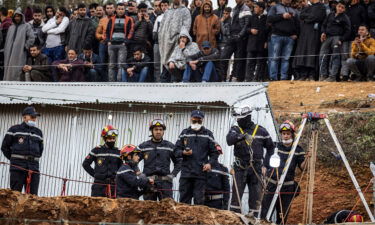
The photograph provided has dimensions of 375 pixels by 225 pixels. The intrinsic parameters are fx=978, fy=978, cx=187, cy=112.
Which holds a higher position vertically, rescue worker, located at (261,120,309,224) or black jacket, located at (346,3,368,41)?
black jacket, located at (346,3,368,41)

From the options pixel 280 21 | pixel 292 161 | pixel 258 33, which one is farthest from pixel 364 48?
pixel 292 161

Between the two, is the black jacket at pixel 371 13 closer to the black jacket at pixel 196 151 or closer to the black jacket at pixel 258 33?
the black jacket at pixel 258 33

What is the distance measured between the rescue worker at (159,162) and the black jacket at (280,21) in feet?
25.5

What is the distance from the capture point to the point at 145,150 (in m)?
19.6

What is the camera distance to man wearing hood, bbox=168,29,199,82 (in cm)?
2539

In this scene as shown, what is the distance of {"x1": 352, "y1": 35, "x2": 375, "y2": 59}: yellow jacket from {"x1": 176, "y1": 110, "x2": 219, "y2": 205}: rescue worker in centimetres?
711

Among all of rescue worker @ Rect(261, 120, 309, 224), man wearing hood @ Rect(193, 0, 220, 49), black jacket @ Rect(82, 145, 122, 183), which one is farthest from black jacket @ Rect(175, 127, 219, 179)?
man wearing hood @ Rect(193, 0, 220, 49)

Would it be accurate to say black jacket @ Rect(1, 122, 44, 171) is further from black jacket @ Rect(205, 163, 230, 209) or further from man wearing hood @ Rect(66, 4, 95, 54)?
man wearing hood @ Rect(66, 4, 95, 54)

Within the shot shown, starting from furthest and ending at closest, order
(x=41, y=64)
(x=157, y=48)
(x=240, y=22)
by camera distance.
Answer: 1. (x=41, y=64)
2. (x=157, y=48)
3. (x=240, y=22)

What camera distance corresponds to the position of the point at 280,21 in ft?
86.5

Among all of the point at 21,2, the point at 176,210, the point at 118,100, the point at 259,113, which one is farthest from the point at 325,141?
the point at 21,2

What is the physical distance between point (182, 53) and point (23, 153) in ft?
21.1

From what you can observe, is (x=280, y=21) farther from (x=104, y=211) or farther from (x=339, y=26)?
(x=104, y=211)

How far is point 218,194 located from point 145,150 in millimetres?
1728
